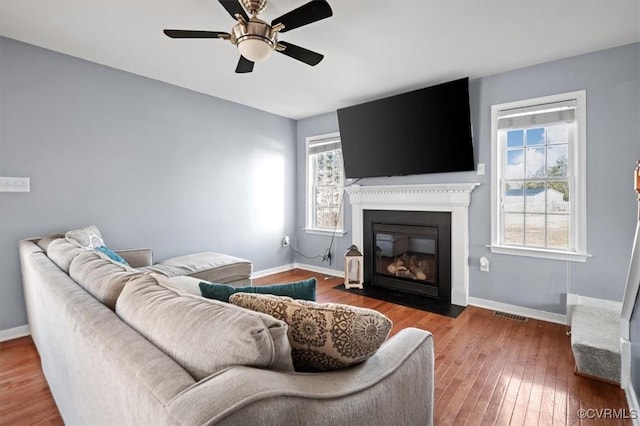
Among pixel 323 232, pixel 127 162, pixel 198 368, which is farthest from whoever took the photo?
pixel 323 232

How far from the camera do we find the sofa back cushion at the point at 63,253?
1655 mm

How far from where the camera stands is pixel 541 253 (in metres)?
2.98

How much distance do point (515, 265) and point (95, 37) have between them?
14.3 feet

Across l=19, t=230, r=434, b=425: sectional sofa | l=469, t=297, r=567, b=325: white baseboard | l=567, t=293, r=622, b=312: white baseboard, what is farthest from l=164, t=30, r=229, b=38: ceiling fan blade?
l=567, t=293, r=622, b=312: white baseboard

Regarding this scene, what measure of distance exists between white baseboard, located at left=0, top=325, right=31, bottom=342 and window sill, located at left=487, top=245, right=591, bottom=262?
4481 millimetres

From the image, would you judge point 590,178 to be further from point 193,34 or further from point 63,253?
point 63,253

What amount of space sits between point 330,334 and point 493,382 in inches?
67.9

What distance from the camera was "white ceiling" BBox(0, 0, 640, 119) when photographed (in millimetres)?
2127

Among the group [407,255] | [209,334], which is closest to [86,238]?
[209,334]

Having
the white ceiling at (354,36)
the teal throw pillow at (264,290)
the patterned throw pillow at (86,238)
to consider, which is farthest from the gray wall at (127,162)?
the teal throw pillow at (264,290)

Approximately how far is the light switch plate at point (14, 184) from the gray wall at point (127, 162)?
0.05 metres

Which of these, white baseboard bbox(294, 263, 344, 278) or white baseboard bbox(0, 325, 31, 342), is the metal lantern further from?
white baseboard bbox(0, 325, 31, 342)

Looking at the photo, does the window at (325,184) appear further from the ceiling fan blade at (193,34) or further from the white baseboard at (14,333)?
the white baseboard at (14,333)

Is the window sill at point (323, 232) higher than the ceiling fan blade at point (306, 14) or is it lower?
lower
